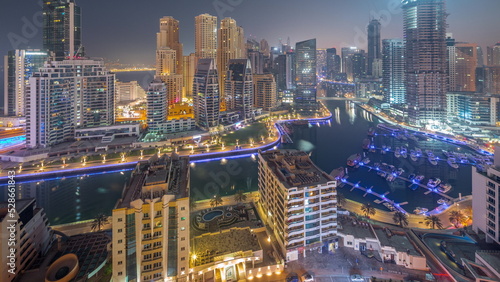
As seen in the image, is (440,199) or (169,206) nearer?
(169,206)

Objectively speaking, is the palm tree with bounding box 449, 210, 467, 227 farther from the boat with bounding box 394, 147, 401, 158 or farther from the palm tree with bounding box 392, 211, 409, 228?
the boat with bounding box 394, 147, 401, 158

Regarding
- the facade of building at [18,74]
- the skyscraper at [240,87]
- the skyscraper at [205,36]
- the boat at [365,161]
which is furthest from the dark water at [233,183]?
the skyscraper at [205,36]

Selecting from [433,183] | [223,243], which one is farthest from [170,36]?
[223,243]

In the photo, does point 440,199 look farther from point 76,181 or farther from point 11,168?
point 11,168

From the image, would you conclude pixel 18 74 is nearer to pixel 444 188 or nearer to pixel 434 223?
pixel 434 223

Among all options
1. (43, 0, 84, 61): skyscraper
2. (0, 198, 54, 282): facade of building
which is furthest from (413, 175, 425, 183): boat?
(43, 0, 84, 61): skyscraper

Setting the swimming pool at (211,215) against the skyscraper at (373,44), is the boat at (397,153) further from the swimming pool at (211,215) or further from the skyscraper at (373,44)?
the skyscraper at (373,44)

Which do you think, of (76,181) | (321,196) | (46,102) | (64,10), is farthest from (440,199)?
(64,10)
